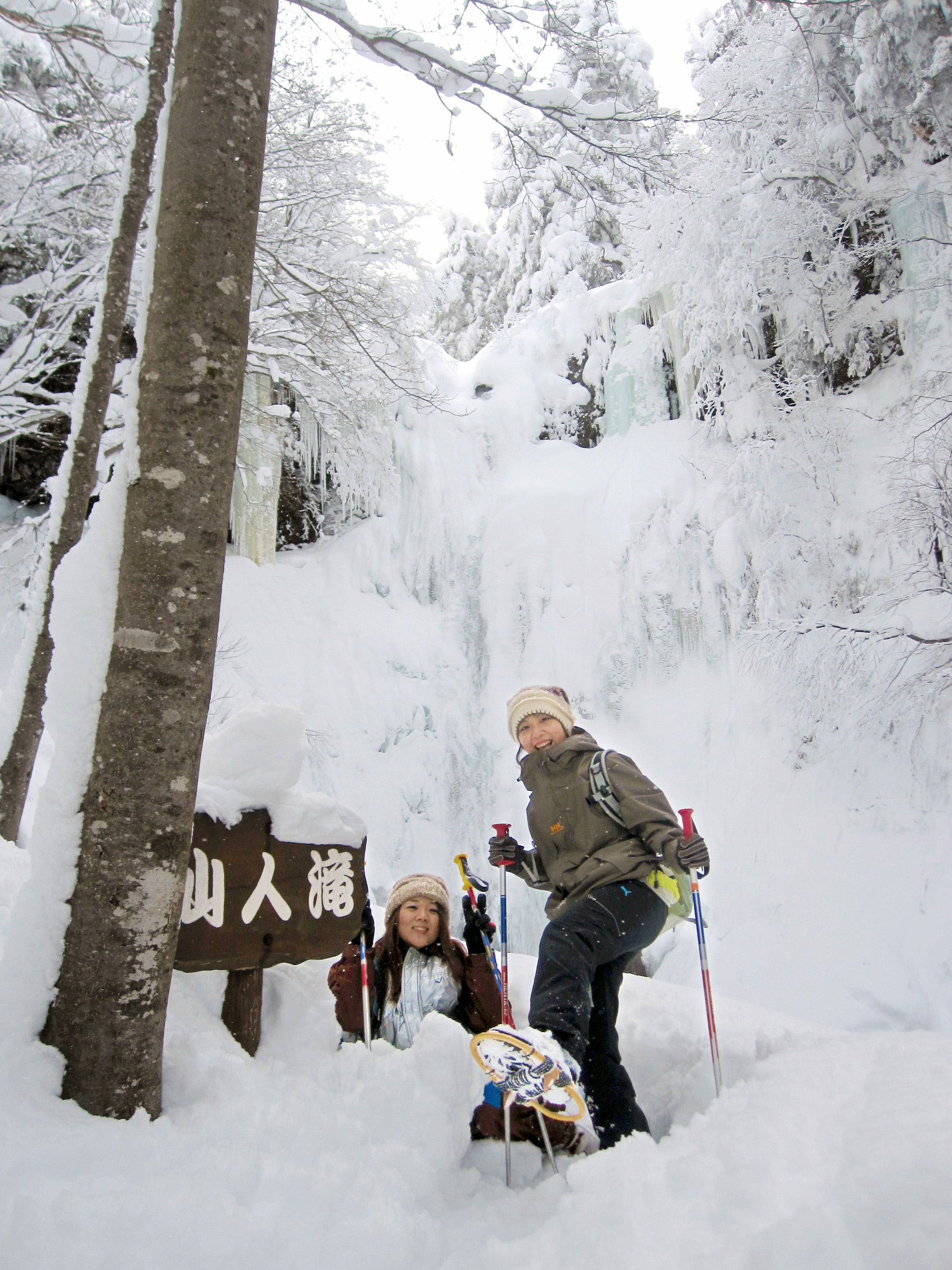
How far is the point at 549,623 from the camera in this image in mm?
9930

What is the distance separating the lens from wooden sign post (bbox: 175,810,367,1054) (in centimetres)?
204

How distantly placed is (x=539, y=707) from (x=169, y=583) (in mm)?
1397

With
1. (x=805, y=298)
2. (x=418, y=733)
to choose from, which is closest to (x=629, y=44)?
(x=805, y=298)

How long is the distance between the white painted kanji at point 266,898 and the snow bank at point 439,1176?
0.31 metres

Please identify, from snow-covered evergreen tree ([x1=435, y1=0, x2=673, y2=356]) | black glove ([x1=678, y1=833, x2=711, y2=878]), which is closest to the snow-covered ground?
black glove ([x1=678, y1=833, x2=711, y2=878])

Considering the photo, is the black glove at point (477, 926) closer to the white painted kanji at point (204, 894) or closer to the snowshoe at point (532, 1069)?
the white painted kanji at point (204, 894)

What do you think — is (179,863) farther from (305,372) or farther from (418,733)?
(418,733)

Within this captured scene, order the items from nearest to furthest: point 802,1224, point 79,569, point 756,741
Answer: point 802,1224 → point 79,569 → point 756,741

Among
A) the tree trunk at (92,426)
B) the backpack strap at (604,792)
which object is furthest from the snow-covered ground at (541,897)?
the tree trunk at (92,426)

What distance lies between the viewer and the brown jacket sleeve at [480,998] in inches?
97.6

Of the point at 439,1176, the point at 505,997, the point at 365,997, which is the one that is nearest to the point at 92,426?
the point at 365,997

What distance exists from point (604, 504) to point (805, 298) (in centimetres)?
334

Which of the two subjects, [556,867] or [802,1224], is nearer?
[802,1224]

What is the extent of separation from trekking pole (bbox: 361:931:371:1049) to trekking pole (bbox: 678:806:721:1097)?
992 mm
